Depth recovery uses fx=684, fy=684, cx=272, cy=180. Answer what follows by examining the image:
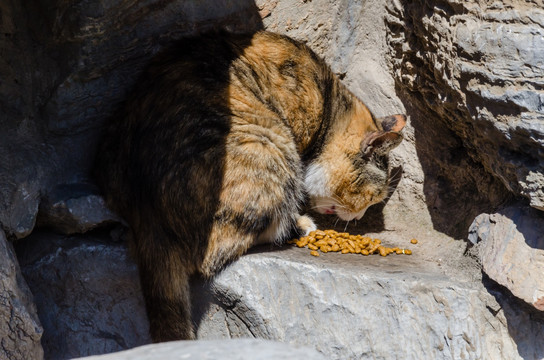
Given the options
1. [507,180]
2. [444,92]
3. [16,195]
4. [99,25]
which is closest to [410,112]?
[444,92]

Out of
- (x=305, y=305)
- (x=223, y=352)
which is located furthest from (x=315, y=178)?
(x=223, y=352)

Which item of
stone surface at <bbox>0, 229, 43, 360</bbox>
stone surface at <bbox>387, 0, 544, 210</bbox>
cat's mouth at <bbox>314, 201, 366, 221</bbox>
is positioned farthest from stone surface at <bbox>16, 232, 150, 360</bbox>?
stone surface at <bbox>387, 0, 544, 210</bbox>

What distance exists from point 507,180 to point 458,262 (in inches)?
25.0

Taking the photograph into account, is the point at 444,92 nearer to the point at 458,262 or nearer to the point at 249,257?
the point at 458,262

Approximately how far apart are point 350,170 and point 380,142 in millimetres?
312

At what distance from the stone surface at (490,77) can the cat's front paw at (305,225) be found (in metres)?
1.13

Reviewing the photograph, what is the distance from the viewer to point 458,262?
167 inches

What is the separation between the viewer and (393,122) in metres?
4.68

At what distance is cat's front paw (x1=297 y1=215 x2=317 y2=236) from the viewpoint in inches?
183

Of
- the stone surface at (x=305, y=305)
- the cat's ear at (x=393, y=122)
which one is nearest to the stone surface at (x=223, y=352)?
the stone surface at (x=305, y=305)

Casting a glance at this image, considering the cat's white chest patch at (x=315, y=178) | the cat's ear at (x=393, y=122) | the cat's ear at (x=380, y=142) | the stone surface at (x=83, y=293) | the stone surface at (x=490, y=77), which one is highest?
the stone surface at (x=490, y=77)

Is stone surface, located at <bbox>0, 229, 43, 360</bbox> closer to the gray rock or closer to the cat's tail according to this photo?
the gray rock

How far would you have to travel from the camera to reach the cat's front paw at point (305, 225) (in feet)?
15.2

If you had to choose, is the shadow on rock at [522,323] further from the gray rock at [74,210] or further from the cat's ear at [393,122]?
the gray rock at [74,210]
